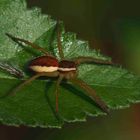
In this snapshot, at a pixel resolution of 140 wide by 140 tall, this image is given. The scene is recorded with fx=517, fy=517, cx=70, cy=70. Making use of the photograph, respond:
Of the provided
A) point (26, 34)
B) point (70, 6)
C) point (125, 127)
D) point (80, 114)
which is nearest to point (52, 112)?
point (80, 114)

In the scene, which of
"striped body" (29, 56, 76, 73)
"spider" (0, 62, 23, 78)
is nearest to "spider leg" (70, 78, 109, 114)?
"striped body" (29, 56, 76, 73)

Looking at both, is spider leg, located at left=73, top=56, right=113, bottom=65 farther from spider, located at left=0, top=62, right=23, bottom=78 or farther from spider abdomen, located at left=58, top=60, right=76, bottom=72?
spider, located at left=0, top=62, right=23, bottom=78

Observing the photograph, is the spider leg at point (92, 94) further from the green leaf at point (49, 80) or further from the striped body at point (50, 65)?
the striped body at point (50, 65)

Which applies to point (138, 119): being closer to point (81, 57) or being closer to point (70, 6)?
point (70, 6)

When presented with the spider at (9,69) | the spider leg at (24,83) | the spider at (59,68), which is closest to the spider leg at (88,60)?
the spider at (59,68)

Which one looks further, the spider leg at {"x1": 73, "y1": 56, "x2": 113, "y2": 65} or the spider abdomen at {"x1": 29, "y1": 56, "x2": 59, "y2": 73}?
the spider abdomen at {"x1": 29, "y1": 56, "x2": 59, "y2": 73}

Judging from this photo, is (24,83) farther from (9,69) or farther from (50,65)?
(50,65)
